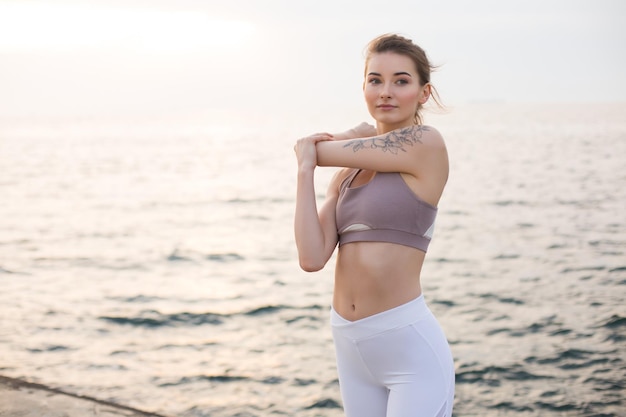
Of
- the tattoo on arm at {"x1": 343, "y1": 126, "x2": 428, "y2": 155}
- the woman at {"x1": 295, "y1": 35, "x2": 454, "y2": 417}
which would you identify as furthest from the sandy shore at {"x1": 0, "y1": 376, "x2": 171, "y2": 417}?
the tattoo on arm at {"x1": 343, "y1": 126, "x2": 428, "y2": 155}

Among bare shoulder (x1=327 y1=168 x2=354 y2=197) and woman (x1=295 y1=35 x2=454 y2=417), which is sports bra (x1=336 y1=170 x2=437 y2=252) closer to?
woman (x1=295 y1=35 x2=454 y2=417)

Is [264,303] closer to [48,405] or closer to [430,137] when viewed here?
[48,405]

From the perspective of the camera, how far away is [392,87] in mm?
2877

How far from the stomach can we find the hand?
365 mm

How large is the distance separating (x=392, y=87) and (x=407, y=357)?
3.33 feet

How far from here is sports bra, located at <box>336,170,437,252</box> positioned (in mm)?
2719

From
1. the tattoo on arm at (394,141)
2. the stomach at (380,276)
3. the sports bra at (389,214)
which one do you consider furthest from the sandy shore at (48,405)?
the tattoo on arm at (394,141)

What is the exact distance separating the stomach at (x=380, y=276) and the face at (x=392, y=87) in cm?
53

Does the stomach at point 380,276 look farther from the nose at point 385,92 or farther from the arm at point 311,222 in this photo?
the nose at point 385,92

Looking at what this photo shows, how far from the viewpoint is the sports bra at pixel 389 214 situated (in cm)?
272

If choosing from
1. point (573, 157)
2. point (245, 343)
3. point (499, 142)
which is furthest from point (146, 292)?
point (499, 142)

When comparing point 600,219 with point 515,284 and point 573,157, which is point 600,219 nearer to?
point 515,284

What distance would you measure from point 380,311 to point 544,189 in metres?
28.4

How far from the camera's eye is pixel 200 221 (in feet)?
78.8
